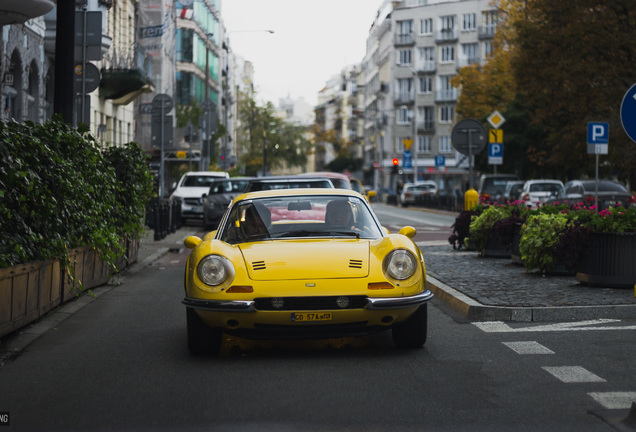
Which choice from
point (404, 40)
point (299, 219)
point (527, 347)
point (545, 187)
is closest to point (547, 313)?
point (527, 347)

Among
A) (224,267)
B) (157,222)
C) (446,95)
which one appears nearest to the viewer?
(224,267)

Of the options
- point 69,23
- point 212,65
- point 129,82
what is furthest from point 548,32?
point 212,65

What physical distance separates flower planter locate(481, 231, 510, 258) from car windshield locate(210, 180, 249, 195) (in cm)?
1493

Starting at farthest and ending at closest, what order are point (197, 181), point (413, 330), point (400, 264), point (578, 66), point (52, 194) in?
1. point (578, 66)
2. point (197, 181)
3. point (52, 194)
4. point (413, 330)
5. point (400, 264)

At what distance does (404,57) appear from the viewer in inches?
4887

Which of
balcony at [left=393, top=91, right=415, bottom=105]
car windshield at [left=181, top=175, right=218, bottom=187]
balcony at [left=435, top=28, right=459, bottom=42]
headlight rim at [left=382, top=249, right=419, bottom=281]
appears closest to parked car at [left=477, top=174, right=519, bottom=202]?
car windshield at [left=181, top=175, right=218, bottom=187]

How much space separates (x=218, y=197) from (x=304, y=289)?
2455 cm

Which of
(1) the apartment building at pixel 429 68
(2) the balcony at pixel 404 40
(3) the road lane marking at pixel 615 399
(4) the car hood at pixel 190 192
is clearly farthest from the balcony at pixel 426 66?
(3) the road lane marking at pixel 615 399

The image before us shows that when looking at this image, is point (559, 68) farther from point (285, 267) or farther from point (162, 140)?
point (285, 267)

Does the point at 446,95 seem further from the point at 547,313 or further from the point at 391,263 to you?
the point at 391,263

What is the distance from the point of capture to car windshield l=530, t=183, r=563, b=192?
146ft

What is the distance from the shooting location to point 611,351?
8922mm

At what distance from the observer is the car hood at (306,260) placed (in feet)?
28.3

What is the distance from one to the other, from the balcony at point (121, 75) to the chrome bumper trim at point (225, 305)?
29772mm
